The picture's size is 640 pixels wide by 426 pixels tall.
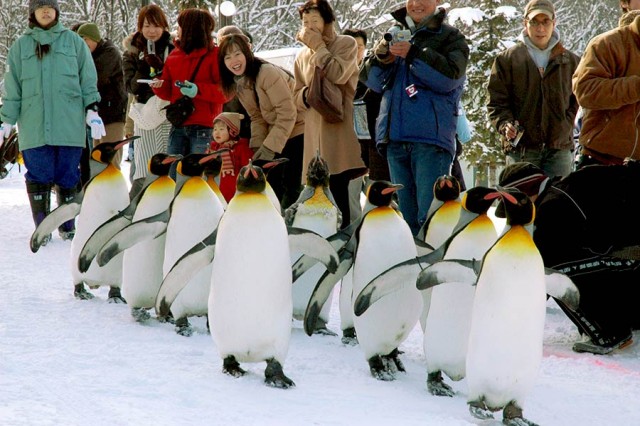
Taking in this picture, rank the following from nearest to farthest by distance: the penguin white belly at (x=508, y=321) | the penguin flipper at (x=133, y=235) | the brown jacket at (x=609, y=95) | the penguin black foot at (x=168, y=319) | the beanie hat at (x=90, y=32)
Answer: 1. the penguin white belly at (x=508, y=321)
2. the penguin flipper at (x=133, y=235)
3. the penguin black foot at (x=168, y=319)
4. the brown jacket at (x=609, y=95)
5. the beanie hat at (x=90, y=32)

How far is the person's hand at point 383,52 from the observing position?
4.70 metres

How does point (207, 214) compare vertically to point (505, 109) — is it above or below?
below

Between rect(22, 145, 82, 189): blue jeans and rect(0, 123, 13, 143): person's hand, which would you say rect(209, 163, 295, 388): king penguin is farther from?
rect(0, 123, 13, 143): person's hand

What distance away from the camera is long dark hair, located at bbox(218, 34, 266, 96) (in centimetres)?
511

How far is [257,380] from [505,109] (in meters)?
2.78

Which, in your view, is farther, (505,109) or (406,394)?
(505,109)

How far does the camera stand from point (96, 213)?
4473 mm

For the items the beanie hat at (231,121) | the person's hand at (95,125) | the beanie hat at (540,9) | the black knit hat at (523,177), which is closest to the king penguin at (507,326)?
the black knit hat at (523,177)

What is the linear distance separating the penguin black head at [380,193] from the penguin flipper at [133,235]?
0.96 m

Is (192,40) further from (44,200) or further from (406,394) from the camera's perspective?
(406,394)

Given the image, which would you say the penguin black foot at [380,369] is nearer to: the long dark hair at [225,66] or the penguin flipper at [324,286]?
the penguin flipper at [324,286]

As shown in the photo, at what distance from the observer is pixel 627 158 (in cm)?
421

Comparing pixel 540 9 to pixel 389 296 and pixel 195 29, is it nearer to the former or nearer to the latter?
pixel 195 29

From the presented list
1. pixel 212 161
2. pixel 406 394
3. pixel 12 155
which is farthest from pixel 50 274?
pixel 12 155
